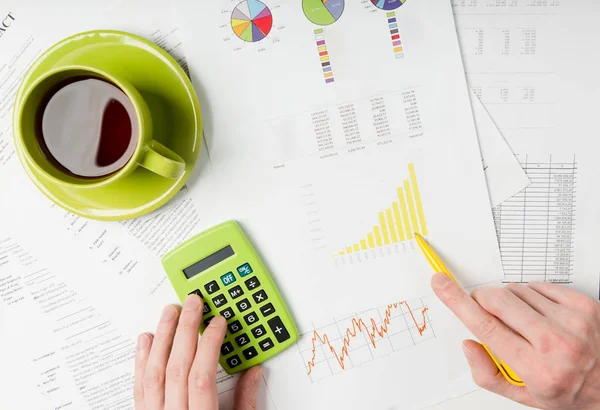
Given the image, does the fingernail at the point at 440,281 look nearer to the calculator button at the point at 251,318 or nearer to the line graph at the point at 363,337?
the line graph at the point at 363,337

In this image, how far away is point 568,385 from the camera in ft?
1.95

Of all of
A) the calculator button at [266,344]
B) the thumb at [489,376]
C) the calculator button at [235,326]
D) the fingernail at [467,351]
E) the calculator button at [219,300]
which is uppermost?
the calculator button at [219,300]

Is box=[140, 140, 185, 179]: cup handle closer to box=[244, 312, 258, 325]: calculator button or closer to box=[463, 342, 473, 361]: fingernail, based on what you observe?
box=[244, 312, 258, 325]: calculator button

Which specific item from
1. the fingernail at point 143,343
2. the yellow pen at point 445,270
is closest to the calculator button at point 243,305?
the fingernail at point 143,343

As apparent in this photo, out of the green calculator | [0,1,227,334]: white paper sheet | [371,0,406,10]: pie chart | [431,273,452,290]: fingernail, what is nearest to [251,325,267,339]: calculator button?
the green calculator

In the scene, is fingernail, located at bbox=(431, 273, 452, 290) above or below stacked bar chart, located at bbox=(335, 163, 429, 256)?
below

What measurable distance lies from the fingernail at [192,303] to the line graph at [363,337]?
140 mm

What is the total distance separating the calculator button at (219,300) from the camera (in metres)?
0.62

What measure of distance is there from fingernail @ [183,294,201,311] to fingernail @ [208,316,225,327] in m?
0.02

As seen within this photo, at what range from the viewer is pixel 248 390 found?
63 centimetres

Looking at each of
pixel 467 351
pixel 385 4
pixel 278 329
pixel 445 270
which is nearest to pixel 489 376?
pixel 467 351

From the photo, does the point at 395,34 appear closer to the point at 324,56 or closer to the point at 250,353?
the point at 324,56

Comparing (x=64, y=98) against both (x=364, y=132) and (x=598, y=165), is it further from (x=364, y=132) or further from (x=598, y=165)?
(x=598, y=165)

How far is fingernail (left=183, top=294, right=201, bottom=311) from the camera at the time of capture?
23.9 inches
